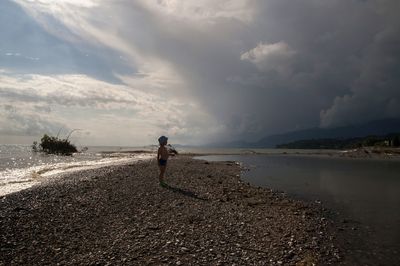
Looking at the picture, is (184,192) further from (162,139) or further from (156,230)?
(156,230)

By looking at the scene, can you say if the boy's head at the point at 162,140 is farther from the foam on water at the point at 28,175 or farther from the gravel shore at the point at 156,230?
the foam on water at the point at 28,175

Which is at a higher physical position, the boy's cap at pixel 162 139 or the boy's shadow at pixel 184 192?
the boy's cap at pixel 162 139

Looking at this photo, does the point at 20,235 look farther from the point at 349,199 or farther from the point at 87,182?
the point at 349,199

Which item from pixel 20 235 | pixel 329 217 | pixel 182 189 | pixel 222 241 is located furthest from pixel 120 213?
pixel 329 217

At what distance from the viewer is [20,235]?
15.1 meters

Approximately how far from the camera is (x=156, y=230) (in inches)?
646

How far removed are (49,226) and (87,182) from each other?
1458 cm

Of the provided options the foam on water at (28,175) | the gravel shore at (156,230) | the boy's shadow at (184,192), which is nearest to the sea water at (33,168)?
the foam on water at (28,175)

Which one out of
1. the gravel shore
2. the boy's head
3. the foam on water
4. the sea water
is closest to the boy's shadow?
the gravel shore

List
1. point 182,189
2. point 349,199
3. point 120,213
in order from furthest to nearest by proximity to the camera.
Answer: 1. point 349,199
2. point 182,189
3. point 120,213

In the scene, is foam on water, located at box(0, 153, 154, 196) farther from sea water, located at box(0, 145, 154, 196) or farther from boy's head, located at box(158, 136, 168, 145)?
boy's head, located at box(158, 136, 168, 145)

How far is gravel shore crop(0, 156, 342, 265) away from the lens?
13.3m

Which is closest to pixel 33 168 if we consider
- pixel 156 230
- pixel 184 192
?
pixel 184 192

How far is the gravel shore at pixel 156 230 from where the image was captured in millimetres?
13305
